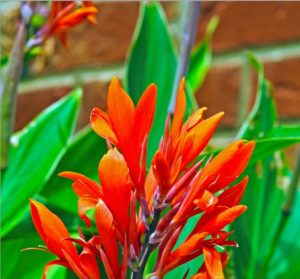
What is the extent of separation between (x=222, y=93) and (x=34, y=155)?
0.36m

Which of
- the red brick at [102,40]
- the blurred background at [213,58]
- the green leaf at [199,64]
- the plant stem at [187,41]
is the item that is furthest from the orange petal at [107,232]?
the red brick at [102,40]

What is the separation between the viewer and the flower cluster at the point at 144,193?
200 millimetres

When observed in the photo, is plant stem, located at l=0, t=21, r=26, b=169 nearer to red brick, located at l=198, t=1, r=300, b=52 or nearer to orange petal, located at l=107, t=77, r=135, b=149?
orange petal, located at l=107, t=77, r=135, b=149

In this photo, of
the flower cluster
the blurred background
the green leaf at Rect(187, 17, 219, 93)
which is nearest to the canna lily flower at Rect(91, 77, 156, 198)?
the flower cluster

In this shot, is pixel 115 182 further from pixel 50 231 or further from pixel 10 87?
pixel 10 87

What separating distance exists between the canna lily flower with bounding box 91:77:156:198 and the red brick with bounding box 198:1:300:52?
0.56 m

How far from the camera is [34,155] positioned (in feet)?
1.53

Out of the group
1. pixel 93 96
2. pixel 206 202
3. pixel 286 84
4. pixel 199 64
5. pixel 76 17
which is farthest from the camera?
pixel 93 96

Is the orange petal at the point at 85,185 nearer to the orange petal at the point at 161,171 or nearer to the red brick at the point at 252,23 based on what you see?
the orange petal at the point at 161,171

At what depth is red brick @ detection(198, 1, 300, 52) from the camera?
2.41 ft

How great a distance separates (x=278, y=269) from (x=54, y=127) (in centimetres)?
19

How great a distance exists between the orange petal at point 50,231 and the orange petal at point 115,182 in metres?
0.02

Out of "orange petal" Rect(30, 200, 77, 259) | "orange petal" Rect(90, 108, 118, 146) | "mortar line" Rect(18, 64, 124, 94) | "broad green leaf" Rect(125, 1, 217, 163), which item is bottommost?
"mortar line" Rect(18, 64, 124, 94)

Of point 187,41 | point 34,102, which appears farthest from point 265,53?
Result: point 187,41
